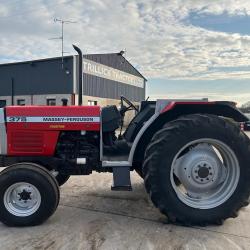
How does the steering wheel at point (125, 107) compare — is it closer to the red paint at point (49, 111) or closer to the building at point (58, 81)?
the red paint at point (49, 111)

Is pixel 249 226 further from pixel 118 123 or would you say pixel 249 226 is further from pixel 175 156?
pixel 118 123

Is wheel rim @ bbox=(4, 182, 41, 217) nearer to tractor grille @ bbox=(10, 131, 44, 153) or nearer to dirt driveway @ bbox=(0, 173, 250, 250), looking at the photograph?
dirt driveway @ bbox=(0, 173, 250, 250)

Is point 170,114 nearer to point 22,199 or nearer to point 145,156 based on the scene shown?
point 145,156

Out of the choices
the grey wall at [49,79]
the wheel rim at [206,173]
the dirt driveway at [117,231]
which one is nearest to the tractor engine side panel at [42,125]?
the dirt driveway at [117,231]

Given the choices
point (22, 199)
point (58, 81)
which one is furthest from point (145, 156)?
point (58, 81)

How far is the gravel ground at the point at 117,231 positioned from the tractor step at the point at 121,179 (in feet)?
1.40

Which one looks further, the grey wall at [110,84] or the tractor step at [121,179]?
the grey wall at [110,84]

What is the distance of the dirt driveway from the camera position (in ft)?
13.3

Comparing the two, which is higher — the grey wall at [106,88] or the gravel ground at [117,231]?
the grey wall at [106,88]

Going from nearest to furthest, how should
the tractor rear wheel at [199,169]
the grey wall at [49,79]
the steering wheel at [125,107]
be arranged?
1. the tractor rear wheel at [199,169]
2. the steering wheel at [125,107]
3. the grey wall at [49,79]

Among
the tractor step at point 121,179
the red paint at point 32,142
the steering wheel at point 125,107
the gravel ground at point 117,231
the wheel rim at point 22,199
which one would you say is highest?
the steering wheel at point 125,107

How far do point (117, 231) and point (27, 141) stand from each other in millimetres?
1753

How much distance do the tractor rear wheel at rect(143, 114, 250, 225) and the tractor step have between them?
1.16 feet

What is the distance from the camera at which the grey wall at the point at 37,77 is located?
26.0 m
